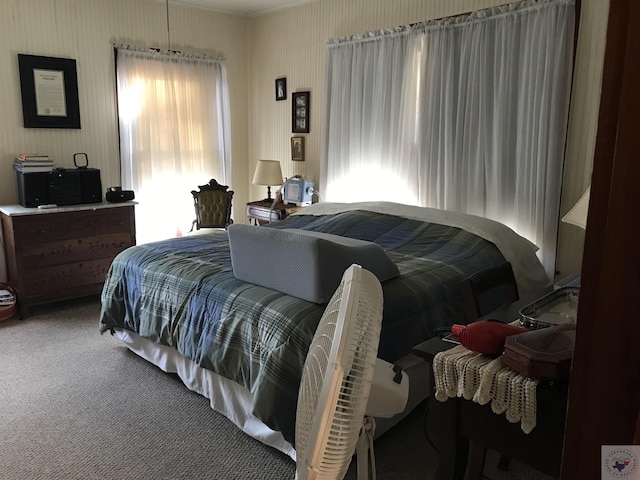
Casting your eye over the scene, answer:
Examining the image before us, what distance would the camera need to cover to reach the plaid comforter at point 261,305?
200cm

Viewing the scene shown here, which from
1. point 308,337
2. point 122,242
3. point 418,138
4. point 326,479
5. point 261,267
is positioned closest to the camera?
point 326,479

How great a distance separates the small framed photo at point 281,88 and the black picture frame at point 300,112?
0.16 metres

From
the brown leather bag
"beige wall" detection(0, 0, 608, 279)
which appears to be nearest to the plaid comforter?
the brown leather bag

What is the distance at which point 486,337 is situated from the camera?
122cm

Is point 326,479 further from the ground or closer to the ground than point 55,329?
further from the ground

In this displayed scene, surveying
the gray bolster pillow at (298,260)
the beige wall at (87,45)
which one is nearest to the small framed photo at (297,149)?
the beige wall at (87,45)

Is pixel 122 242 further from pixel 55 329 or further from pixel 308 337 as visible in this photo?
pixel 308 337

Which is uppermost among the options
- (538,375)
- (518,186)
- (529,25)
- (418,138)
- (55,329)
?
(529,25)

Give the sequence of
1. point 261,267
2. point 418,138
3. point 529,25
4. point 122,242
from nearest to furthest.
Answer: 1. point 261,267
2. point 529,25
3. point 418,138
4. point 122,242

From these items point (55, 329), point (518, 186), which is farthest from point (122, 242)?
point (518, 186)

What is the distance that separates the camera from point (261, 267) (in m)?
2.32

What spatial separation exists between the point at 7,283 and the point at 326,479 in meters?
4.04

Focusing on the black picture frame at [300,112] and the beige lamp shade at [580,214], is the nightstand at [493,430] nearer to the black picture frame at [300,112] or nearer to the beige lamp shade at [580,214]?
the beige lamp shade at [580,214]

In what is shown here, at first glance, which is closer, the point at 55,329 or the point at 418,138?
the point at 55,329
